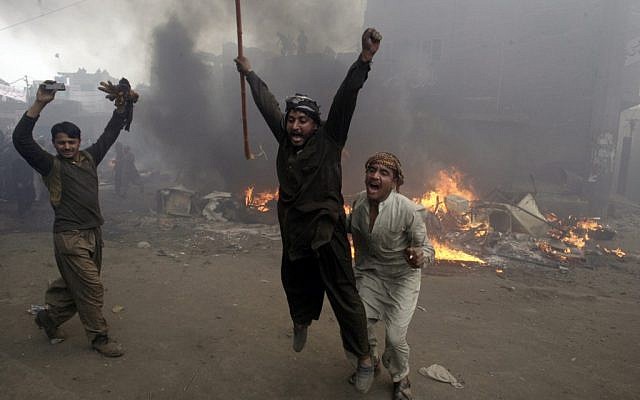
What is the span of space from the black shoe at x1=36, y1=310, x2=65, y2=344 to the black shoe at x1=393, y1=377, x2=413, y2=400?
9.34ft

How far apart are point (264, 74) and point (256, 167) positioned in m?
6.40

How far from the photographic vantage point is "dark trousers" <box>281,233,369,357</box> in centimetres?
273

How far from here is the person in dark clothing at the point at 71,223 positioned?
3260 mm

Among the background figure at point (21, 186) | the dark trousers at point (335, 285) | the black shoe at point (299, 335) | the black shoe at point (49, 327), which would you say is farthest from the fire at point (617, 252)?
the background figure at point (21, 186)

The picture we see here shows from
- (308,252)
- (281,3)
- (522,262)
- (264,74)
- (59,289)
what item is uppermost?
(281,3)

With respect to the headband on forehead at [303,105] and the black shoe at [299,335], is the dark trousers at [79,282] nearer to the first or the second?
the black shoe at [299,335]

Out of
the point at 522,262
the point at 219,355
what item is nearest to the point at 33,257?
the point at 219,355

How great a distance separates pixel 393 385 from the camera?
2986mm

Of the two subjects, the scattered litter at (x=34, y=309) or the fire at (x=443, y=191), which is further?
the fire at (x=443, y=191)

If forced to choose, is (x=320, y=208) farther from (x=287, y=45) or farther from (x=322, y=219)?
(x=287, y=45)

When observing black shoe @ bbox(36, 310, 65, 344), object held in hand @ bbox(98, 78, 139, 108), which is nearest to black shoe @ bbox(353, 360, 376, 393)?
black shoe @ bbox(36, 310, 65, 344)

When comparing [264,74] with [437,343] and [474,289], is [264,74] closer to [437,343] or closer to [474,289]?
[474,289]

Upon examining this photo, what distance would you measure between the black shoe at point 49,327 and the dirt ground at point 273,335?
0.27ft

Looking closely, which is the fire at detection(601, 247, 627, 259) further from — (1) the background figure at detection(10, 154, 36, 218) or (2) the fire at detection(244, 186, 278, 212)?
(1) the background figure at detection(10, 154, 36, 218)
